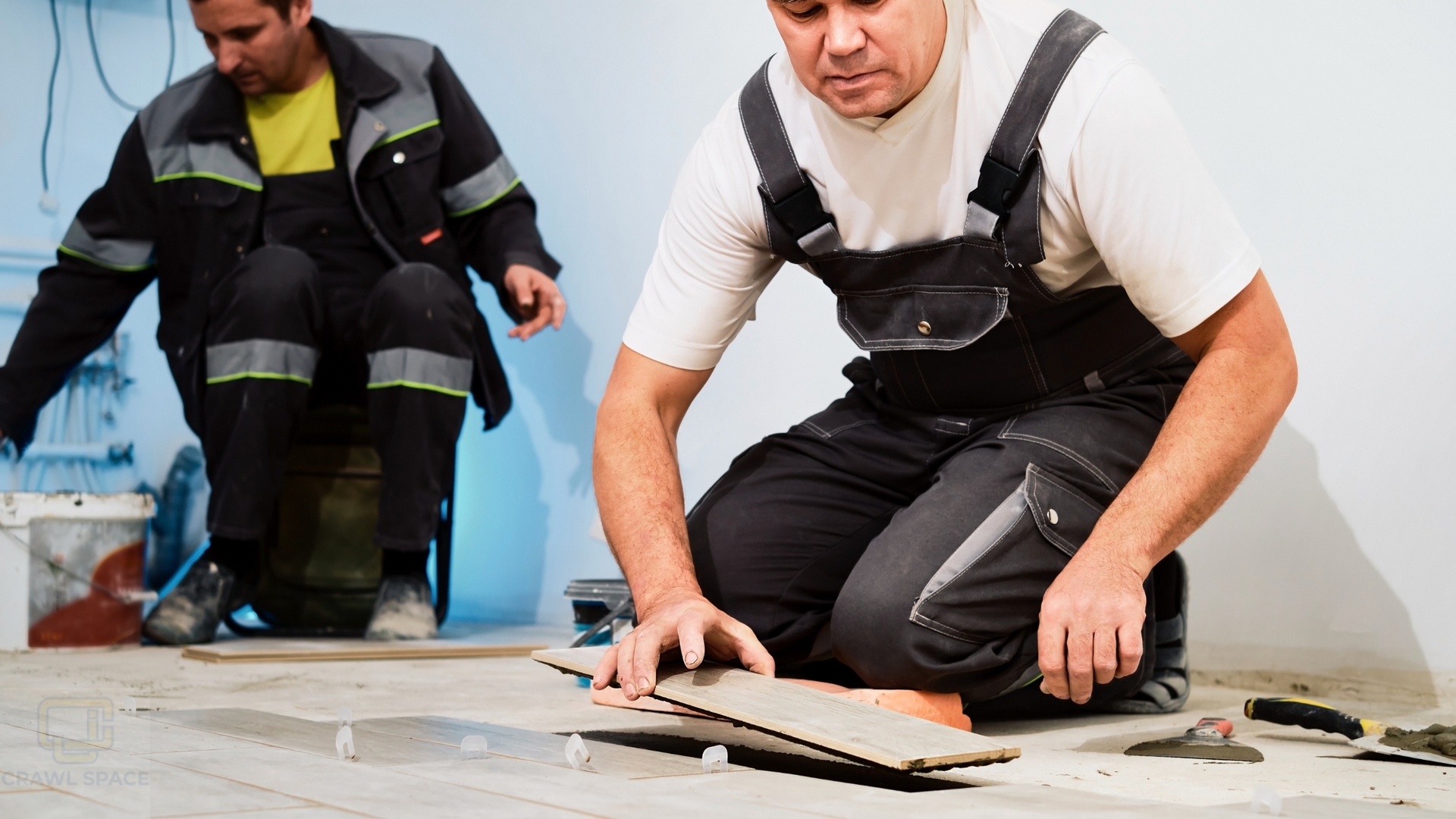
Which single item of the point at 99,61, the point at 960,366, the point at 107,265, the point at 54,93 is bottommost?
the point at 960,366

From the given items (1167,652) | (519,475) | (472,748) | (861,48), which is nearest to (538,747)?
(472,748)

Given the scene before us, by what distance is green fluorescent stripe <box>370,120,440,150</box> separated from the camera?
2389 millimetres

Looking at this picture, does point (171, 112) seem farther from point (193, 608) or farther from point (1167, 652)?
point (1167, 652)

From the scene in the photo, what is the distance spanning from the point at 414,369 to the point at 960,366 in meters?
1.10

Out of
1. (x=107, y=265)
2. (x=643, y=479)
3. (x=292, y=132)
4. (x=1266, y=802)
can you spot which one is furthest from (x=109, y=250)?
(x=1266, y=802)

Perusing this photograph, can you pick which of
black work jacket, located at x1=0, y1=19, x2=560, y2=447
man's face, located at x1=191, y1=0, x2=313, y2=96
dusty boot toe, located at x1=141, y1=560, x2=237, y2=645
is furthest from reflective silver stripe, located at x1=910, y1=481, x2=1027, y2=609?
man's face, located at x1=191, y1=0, x2=313, y2=96

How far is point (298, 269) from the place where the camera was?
2184 millimetres

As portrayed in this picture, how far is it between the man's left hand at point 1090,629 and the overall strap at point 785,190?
47 centimetres

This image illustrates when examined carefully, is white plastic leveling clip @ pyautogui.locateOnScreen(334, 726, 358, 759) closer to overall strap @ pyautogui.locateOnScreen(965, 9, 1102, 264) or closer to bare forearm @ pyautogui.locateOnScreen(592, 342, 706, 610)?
bare forearm @ pyautogui.locateOnScreen(592, 342, 706, 610)

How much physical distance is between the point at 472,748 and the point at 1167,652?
92 cm

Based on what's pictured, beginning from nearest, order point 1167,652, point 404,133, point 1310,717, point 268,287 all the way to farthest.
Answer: point 1310,717, point 1167,652, point 268,287, point 404,133

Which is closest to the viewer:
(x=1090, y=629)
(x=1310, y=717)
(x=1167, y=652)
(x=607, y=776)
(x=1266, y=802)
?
(x=1266, y=802)

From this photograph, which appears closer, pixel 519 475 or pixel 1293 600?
pixel 1293 600

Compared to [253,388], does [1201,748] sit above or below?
below
